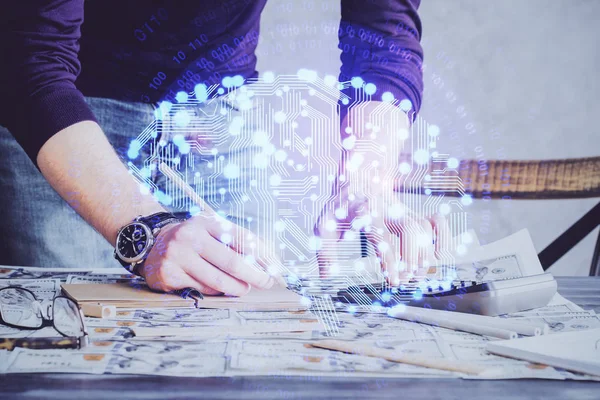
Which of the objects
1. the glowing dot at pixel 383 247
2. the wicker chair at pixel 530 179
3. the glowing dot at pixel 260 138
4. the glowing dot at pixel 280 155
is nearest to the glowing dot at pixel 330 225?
the glowing dot at pixel 383 247

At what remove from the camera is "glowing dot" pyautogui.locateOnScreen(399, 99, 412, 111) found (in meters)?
0.86

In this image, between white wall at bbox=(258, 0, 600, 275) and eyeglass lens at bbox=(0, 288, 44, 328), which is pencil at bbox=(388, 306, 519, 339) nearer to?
eyeglass lens at bbox=(0, 288, 44, 328)

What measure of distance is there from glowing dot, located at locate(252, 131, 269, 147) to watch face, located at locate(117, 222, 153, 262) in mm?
443

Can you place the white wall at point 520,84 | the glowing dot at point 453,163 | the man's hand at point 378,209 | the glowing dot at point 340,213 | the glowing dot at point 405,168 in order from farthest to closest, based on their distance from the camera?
1. the white wall at point 520,84
2. the glowing dot at point 453,163
3. the glowing dot at point 405,168
4. the glowing dot at point 340,213
5. the man's hand at point 378,209

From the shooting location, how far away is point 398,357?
1.21ft

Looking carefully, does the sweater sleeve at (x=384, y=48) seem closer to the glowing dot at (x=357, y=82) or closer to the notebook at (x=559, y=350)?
the glowing dot at (x=357, y=82)

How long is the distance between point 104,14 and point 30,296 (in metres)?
0.49

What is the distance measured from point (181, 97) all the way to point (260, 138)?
0.59 feet

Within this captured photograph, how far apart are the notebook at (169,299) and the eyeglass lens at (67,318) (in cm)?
4

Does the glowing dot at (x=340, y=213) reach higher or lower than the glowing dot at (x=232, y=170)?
lower

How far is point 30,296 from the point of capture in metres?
0.51

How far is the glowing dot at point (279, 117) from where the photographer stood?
0.96 m

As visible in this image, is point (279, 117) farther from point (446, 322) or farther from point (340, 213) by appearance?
point (446, 322)

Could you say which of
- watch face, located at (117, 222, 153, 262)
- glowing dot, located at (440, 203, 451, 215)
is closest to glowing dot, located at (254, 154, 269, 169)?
glowing dot, located at (440, 203, 451, 215)
